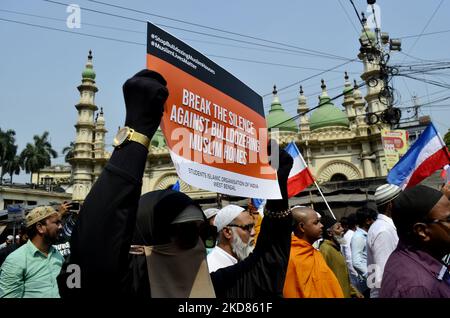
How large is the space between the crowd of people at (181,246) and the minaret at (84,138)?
33.3 metres

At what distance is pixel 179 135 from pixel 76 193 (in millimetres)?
35262

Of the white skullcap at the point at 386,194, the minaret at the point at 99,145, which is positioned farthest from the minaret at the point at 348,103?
the white skullcap at the point at 386,194

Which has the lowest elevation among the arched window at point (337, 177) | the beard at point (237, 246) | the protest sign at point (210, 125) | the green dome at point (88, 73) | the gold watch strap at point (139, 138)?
the beard at point (237, 246)

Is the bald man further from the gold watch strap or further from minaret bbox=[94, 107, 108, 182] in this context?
minaret bbox=[94, 107, 108, 182]

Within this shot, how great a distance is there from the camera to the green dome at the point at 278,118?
3512cm

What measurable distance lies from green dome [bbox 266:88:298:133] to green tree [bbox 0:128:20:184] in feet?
106

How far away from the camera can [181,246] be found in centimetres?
143

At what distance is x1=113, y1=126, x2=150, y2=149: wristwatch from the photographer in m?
1.12

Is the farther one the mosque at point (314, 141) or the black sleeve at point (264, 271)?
the mosque at point (314, 141)

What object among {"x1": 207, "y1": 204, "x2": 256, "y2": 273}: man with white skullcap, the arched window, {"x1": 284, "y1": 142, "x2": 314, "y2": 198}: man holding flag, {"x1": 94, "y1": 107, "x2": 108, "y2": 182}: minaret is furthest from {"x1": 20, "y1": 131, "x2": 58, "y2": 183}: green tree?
{"x1": 207, "y1": 204, "x2": 256, "y2": 273}: man with white skullcap

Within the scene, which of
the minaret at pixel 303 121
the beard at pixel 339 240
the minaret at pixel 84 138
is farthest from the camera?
the minaret at pixel 84 138

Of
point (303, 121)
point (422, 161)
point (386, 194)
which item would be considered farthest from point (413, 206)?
point (303, 121)

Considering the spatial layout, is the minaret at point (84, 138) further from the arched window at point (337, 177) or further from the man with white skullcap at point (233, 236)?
the man with white skullcap at point (233, 236)

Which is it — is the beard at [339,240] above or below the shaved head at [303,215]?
below
